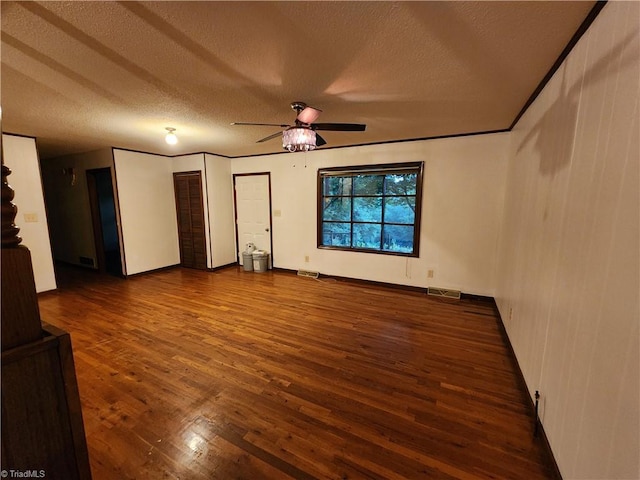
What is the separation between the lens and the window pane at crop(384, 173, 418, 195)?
4.14 metres

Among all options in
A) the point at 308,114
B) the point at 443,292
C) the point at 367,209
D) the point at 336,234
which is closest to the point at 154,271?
the point at 336,234

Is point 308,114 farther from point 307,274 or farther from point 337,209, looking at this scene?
point 307,274

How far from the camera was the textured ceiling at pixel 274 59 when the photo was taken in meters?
1.42

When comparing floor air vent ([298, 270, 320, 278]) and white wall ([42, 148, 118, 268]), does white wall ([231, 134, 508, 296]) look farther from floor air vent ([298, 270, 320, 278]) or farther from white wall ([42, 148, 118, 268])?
white wall ([42, 148, 118, 268])

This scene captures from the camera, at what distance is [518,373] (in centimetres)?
224

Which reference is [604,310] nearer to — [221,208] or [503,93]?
[503,93]

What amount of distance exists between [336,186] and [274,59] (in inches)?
117

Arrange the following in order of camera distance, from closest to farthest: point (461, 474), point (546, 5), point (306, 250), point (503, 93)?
1. point (546, 5)
2. point (461, 474)
3. point (503, 93)
4. point (306, 250)

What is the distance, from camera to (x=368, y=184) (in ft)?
14.6

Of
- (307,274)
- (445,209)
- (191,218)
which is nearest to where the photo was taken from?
(445,209)

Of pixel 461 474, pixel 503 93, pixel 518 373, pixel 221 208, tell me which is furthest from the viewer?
pixel 221 208

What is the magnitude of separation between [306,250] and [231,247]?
5.91 feet

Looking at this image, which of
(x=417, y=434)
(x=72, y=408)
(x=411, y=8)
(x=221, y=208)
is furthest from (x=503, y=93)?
(x=221, y=208)

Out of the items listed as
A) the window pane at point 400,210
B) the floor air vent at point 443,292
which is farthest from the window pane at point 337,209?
the floor air vent at point 443,292
